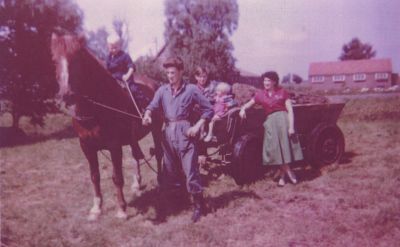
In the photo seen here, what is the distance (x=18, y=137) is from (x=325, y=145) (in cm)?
1250

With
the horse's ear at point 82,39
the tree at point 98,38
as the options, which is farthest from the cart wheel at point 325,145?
the horse's ear at point 82,39

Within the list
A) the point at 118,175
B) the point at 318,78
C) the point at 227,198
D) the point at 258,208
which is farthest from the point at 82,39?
the point at 318,78

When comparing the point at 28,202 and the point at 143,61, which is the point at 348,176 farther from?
the point at 143,61

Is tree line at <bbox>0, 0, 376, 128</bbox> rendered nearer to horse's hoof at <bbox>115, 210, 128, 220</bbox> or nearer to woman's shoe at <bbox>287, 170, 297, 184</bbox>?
woman's shoe at <bbox>287, 170, 297, 184</bbox>

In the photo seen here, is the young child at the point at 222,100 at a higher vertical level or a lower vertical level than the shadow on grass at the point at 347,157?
higher

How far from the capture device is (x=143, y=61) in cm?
2933

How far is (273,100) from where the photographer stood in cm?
599

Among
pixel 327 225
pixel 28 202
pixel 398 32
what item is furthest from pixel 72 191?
pixel 398 32

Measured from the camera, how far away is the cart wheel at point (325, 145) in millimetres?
6719

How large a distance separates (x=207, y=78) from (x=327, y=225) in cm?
344

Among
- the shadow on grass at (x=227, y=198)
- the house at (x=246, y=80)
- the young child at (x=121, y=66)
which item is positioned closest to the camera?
the shadow on grass at (x=227, y=198)

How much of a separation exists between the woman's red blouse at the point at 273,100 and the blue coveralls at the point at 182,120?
1.67 metres

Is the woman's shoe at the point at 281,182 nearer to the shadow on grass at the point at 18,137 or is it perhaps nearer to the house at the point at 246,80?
the house at the point at 246,80

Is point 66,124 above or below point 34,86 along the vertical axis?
below
